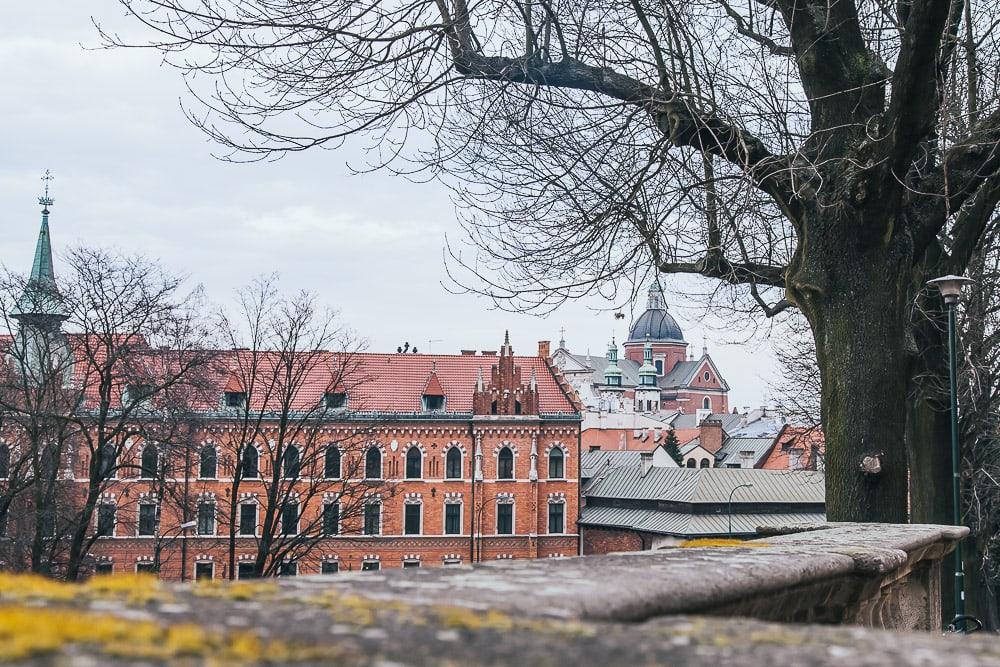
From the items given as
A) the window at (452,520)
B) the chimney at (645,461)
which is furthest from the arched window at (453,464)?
the chimney at (645,461)

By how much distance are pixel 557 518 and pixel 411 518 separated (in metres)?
7.40

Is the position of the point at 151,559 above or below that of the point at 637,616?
below

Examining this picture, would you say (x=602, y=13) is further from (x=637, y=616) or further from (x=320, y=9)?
(x=637, y=616)

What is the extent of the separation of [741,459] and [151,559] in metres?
45.4

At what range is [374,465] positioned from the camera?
→ 5350cm

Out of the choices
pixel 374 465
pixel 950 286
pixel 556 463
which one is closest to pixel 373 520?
pixel 374 465

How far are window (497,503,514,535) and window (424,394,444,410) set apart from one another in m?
5.82

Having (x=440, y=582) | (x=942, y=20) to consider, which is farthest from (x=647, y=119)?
(x=440, y=582)

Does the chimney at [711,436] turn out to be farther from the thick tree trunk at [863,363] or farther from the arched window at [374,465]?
the thick tree trunk at [863,363]

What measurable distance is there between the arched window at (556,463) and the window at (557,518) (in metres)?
1.48

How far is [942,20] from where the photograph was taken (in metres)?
7.45

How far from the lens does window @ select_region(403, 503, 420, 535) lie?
5316 cm

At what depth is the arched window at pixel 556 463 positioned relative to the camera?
55.2 meters

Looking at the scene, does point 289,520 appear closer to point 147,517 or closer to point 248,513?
point 248,513
